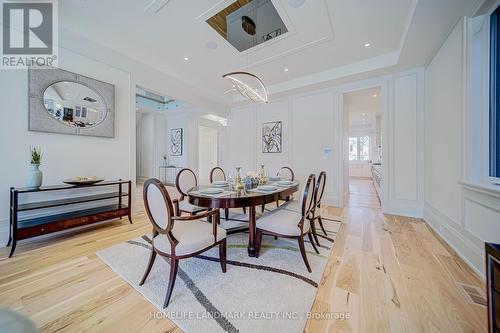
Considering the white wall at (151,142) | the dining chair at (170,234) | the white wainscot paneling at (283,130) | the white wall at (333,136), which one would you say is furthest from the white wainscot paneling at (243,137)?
the dining chair at (170,234)

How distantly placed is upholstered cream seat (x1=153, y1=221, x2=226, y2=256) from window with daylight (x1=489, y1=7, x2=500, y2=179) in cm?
275

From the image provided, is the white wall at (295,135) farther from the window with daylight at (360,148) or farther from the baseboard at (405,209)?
the window with daylight at (360,148)

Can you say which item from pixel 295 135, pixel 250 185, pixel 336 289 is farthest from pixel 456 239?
pixel 295 135

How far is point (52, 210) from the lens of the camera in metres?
2.53

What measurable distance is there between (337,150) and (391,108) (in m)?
1.25

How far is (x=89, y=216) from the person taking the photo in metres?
2.48

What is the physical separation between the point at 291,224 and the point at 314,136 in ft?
10.4

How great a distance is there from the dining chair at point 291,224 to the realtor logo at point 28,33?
3.60 metres

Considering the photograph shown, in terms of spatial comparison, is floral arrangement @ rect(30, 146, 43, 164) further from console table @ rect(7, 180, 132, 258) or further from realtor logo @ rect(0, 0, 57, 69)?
realtor logo @ rect(0, 0, 57, 69)

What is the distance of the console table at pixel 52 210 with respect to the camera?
2039 millimetres

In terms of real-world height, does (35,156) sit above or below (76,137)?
below

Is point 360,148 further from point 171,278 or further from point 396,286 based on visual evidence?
point 171,278

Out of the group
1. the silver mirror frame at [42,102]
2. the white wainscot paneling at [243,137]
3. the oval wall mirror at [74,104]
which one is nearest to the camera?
the silver mirror frame at [42,102]

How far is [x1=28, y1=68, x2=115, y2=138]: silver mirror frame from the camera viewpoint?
2.32m
